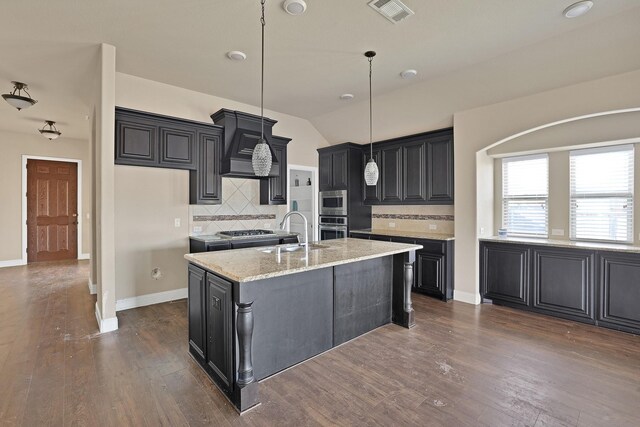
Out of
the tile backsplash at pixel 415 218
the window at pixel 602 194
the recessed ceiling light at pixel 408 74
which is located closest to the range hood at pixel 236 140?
the recessed ceiling light at pixel 408 74

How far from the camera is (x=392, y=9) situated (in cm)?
260

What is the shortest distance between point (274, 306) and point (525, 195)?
3.90 metres

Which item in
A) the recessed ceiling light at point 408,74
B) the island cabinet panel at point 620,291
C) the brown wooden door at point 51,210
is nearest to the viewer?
the island cabinet panel at point 620,291

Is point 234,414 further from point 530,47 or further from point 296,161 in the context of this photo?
point 296,161

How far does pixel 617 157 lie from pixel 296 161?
463 cm

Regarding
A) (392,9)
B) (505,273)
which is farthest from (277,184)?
(505,273)

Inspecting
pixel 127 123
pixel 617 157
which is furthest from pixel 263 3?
pixel 617 157

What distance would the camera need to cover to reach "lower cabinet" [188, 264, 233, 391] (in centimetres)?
218

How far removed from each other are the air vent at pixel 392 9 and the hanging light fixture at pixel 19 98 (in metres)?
4.41

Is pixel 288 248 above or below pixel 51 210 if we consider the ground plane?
below

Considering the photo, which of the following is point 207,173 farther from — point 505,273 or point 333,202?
point 505,273

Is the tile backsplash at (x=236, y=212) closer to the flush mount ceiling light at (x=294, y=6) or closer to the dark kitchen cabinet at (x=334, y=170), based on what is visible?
the dark kitchen cabinet at (x=334, y=170)

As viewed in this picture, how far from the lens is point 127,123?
368 centimetres

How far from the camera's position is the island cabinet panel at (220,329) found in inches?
85.4
